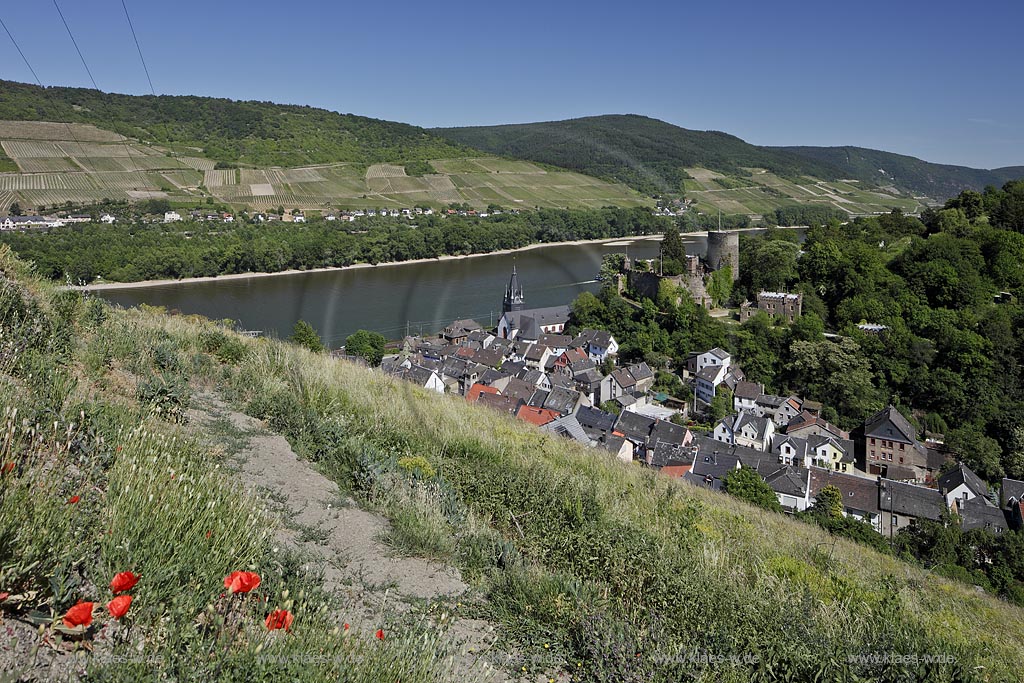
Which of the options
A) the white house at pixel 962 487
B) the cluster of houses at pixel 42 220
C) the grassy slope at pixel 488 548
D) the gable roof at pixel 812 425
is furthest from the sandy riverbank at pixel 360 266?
the white house at pixel 962 487

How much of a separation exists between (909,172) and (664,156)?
227ft

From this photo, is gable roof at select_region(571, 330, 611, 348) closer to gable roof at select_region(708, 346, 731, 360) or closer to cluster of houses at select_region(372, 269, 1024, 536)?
cluster of houses at select_region(372, 269, 1024, 536)

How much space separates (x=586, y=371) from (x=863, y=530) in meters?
12.6

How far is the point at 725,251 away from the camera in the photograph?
2847 cm

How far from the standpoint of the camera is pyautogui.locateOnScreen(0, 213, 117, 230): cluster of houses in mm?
42000

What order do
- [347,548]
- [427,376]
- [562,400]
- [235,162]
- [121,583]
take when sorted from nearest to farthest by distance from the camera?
1. [121,583]
2. [347,548]
3. [427,376]
4. [562,400]
5. [235,162]

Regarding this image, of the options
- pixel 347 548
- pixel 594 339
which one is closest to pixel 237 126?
pixel 594 339

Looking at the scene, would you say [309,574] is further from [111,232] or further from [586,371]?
[111,232]

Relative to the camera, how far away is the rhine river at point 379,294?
28.6 metres

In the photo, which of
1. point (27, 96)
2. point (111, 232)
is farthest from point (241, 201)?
point (27, 96)

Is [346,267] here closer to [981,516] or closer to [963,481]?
[963,481]

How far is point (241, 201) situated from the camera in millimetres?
60969

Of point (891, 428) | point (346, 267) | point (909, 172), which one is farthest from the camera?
point (909, 172)

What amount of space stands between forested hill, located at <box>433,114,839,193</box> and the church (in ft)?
157
